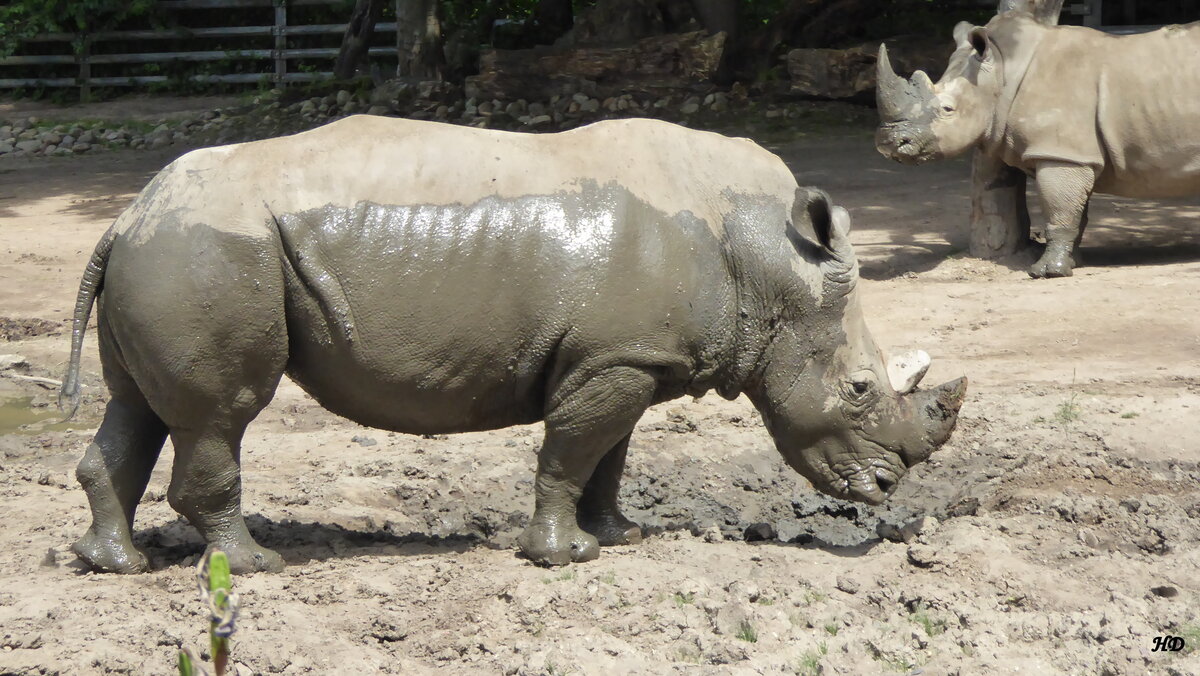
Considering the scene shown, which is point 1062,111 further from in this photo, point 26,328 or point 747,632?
point 26,328

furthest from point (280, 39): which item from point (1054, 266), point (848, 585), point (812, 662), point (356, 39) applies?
point (812, 662)

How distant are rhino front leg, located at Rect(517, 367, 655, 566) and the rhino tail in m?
1.59

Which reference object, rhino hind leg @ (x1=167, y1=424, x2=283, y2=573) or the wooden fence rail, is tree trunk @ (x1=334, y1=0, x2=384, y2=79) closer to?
the wooden fence rail

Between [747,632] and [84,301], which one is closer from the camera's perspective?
[747,632]

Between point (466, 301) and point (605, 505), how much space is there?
4.14 ft

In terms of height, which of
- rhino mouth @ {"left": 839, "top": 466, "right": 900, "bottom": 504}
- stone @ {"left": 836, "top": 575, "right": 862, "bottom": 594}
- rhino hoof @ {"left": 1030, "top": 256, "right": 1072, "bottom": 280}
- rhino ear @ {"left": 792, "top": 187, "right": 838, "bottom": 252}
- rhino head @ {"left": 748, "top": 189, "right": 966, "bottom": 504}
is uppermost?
rhino ear @ {"left": 792, "top": 187, "right": 838, "bottom": 252}

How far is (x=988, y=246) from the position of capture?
10.2m

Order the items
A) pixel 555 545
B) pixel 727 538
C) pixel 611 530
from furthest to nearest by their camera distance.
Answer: pixel 727 538
pixel 611 530
pixel 555 545

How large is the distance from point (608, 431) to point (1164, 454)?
2801 mm

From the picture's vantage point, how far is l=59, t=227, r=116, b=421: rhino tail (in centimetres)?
466

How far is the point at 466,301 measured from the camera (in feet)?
15.4

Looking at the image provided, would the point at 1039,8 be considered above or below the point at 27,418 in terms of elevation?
above

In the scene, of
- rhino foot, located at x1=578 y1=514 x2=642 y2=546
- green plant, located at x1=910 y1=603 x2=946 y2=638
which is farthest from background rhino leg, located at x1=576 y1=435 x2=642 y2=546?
green plant, located at x1=910 y1=603 x2=946 y2=638

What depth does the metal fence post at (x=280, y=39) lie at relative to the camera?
20859mm
